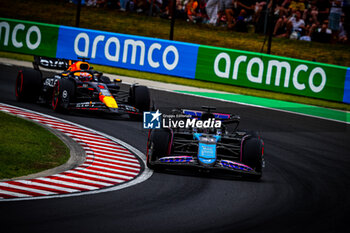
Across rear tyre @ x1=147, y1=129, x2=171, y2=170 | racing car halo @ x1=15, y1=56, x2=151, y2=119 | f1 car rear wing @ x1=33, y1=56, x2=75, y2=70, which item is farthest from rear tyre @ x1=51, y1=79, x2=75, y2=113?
rear tyre @ x1=147, y1=129, x2=171, y2=170

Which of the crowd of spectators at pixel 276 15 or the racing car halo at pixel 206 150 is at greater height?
the crowd of spectators at pixel 276 15

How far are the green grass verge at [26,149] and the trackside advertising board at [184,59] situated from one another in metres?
10.2

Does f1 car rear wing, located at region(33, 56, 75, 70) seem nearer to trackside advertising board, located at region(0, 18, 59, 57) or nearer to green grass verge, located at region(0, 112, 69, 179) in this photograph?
green grass verge, located at region(0, 112, 69, 179)

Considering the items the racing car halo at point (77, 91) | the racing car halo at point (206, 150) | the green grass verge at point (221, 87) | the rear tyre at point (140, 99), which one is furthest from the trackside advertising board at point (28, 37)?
the racing car halo at point (206, 150)

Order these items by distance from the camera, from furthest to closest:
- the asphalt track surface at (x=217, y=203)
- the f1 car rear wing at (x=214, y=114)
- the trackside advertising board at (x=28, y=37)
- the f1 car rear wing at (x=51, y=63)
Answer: the trackside advertising board at (x=28, y=37) → the f1 car rear wing at (x=51, y=63) → the f1 car rear wing at (x=214, y=114) → the asphalt track surface at (x=217, y=203)

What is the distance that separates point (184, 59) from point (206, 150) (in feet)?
41.5

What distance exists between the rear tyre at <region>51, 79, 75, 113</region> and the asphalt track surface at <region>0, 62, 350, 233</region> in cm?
107

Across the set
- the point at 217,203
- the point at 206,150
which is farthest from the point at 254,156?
the point at 217,203

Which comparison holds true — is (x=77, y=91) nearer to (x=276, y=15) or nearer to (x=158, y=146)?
(x=158, y=146)

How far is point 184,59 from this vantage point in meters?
22.3

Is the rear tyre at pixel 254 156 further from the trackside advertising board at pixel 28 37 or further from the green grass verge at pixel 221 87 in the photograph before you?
the trackside advertising board at pixel 28 37

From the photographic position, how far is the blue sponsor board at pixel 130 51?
22.3 meters

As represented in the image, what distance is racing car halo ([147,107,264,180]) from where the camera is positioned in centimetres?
988

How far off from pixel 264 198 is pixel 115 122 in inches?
239
